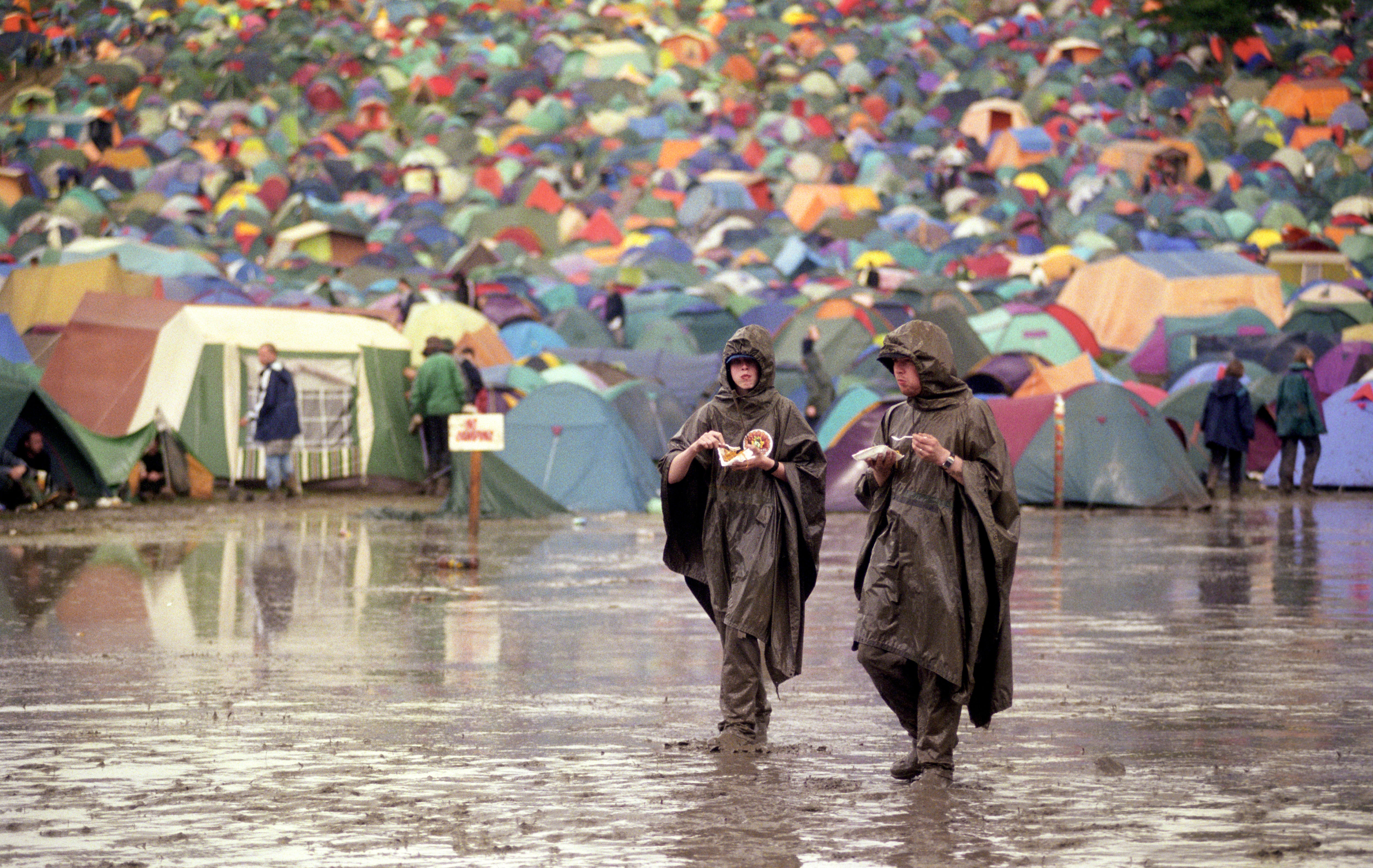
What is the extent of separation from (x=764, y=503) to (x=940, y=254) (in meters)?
31.6

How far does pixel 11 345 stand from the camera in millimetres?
21094

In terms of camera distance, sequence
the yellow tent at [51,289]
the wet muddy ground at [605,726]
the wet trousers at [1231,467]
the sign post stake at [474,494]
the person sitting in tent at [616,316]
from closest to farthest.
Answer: the wet muddy ground at [605,726] < the sign post stake at [474,494] < the wet trousers at [1231,467] < the yellow tent at [51,289] < the person sitting in tent at [616,316]

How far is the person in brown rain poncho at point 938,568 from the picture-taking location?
616 centimetres

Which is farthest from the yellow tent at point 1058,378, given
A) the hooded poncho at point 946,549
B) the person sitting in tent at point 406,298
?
the hooded poncho at point 946,549

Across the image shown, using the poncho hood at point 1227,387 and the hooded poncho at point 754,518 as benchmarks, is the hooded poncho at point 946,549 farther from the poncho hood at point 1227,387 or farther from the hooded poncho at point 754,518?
→ the poncho hood at point 1227,387

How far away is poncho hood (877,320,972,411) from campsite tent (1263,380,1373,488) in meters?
16.7

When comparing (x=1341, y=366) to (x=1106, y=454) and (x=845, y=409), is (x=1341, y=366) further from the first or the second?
(x=845, y=409)

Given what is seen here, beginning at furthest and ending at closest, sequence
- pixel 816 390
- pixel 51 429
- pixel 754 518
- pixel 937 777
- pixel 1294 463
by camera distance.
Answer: pixel 816 390 → pixel 1294 463 → pixel 51 429 → pixel 754 518 → pixel 937 777

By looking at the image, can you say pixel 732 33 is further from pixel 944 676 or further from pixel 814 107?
pixel 944 676

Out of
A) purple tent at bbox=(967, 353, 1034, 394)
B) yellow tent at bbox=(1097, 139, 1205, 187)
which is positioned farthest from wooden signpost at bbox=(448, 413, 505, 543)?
yellow tent at bbox=(1097, 139, 1205, 187)

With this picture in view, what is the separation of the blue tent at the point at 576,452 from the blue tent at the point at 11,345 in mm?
6539

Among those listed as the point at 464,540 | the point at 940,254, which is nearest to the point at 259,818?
the point at 464,540

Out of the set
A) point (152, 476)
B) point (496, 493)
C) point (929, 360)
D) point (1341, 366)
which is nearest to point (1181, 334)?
point (1341, 366)

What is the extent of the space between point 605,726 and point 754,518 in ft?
3.76
